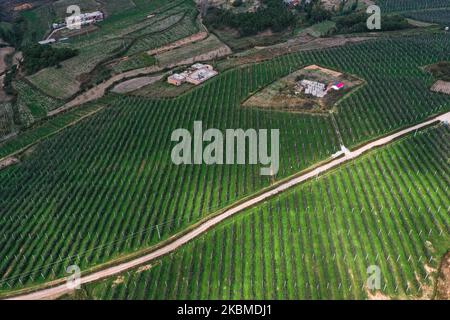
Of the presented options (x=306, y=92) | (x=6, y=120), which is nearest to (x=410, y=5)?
(x=306, y=92)

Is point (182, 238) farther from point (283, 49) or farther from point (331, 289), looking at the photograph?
point (283, 49)

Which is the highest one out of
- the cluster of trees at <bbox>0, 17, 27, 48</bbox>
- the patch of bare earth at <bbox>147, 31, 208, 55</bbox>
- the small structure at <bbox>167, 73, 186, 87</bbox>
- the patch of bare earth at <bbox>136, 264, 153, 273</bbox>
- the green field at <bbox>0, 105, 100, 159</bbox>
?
the cluster of trees at <bbox>0, 17, 27, 48</bbox>

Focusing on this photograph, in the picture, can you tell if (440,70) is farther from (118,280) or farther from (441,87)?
(118,280)

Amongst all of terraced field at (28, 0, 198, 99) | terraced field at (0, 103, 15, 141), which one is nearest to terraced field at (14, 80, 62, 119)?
terraced field at (28, 0, 198, 99)

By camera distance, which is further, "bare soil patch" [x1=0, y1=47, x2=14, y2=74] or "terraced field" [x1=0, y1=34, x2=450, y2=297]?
"bare soil patch" [x1=0, y1=47, x2=14, y2=74]

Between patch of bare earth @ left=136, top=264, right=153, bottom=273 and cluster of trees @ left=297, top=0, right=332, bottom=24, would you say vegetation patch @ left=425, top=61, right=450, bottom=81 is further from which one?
patch of bare earth @ left=136, top=264, right=153, bottom=273

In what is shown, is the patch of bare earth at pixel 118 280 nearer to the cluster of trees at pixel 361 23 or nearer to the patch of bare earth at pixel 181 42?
the patch of bare earth at pixel 181 42

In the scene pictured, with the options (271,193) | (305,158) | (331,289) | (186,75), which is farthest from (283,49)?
(331,289)
